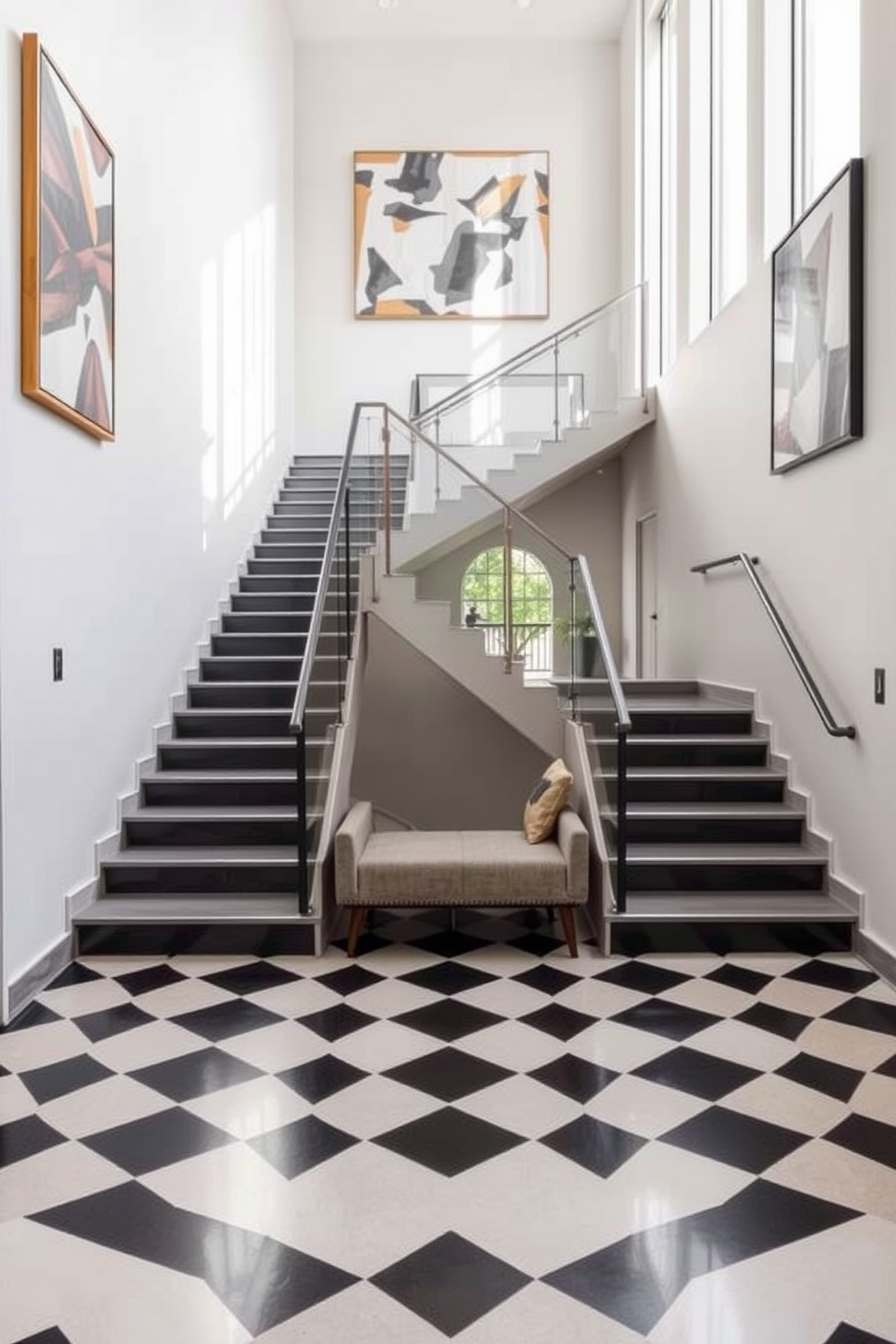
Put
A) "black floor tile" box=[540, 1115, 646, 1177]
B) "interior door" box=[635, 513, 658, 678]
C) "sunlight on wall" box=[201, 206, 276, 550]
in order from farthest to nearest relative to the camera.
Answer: "interior door" box=[635, 513, 658, 678], "sunlight on wall" box=[201, 206, 276, 550], "black floor tile" box=[540, 1115, 646, 1177]

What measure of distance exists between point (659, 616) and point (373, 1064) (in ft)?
21.0

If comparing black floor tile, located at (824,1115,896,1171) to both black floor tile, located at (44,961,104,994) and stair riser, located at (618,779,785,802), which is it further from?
black floor tile, located at (44,961,104,994)

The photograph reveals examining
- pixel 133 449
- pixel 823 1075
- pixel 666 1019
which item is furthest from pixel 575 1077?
pixel 133 449

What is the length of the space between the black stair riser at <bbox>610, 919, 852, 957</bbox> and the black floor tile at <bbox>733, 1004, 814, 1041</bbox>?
2.30 ft

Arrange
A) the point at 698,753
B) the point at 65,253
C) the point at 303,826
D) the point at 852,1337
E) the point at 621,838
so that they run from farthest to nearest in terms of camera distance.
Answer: the point at 698,753, the point at 621,838, the point at 303,826, the point at 65,253, the point at 852,1337

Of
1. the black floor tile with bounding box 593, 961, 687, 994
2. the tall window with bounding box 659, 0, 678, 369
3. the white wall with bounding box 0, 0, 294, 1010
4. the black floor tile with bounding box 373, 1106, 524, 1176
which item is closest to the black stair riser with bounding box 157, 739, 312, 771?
the white wall with bounding box 0, 0, 294, 1010

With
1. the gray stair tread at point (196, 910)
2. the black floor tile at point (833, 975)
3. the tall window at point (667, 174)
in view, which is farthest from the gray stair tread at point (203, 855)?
the tall window at point (667, 174)

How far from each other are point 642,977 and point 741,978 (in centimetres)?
41

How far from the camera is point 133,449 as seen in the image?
19.0ft

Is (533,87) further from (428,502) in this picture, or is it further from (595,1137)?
(595,1137)

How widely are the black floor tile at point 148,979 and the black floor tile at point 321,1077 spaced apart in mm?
1075

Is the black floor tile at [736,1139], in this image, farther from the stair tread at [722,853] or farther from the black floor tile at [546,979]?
the stair tread at [722,853]

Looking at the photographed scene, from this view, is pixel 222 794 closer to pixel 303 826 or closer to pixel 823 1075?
pixel 303 826

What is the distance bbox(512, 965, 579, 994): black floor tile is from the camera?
169 inches
